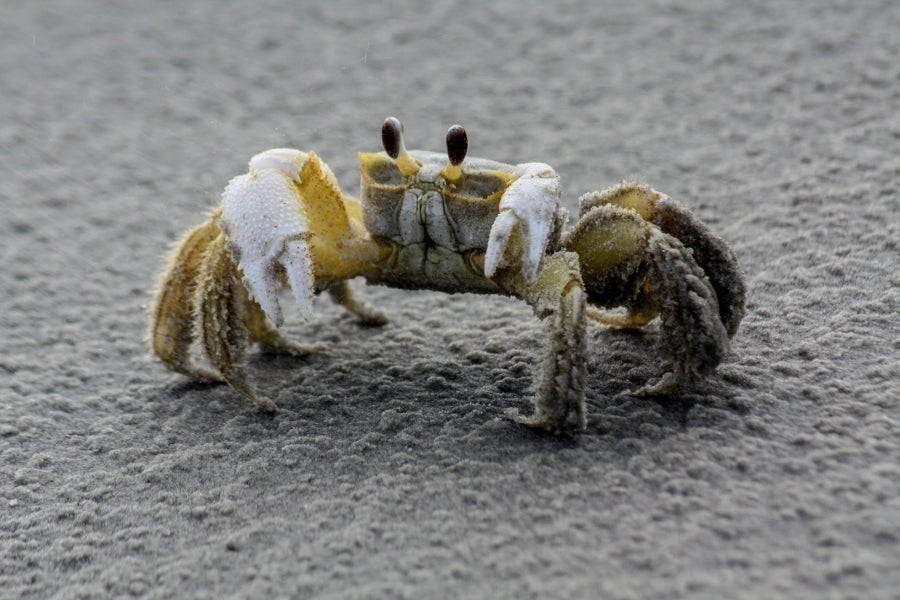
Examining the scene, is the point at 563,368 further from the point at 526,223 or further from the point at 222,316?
the point at 222,316

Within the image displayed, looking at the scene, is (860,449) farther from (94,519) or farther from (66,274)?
(66,274)

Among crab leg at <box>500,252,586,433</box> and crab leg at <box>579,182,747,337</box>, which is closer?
crab leg at <box>500,252,586,433</box>

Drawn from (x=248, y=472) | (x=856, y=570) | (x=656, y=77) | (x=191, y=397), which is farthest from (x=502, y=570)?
(x=656, y=77)

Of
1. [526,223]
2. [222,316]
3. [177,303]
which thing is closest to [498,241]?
[526,223]

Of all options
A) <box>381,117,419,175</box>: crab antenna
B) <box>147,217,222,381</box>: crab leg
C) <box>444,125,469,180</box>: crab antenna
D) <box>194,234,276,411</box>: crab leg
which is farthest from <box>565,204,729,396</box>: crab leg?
<box>147,217,222,381</box>: crab leg

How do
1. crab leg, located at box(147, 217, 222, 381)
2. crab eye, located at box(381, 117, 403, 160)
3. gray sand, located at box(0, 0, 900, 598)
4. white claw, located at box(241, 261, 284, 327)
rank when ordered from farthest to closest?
1. crab leg, located at box(147, 217, 222, 381)
2. crab eye, located at box(381, 117, 403, 160)
3. white claw, located at box(241, 261, 284, 327)
4. gray sand, located at box(0, 0, 900, 598)

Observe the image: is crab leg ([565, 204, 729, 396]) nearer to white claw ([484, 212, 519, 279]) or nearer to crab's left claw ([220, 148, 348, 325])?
white claw ([484, 212, 519, 279])

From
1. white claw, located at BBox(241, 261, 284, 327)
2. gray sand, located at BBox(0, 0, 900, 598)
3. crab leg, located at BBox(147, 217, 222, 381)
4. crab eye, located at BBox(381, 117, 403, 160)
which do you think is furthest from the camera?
crab leg, located at BBox(147, 217, 222, 381)

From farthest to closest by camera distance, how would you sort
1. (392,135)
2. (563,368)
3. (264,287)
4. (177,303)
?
(177,303)
(392,135)
(264,287)
(563,368)
